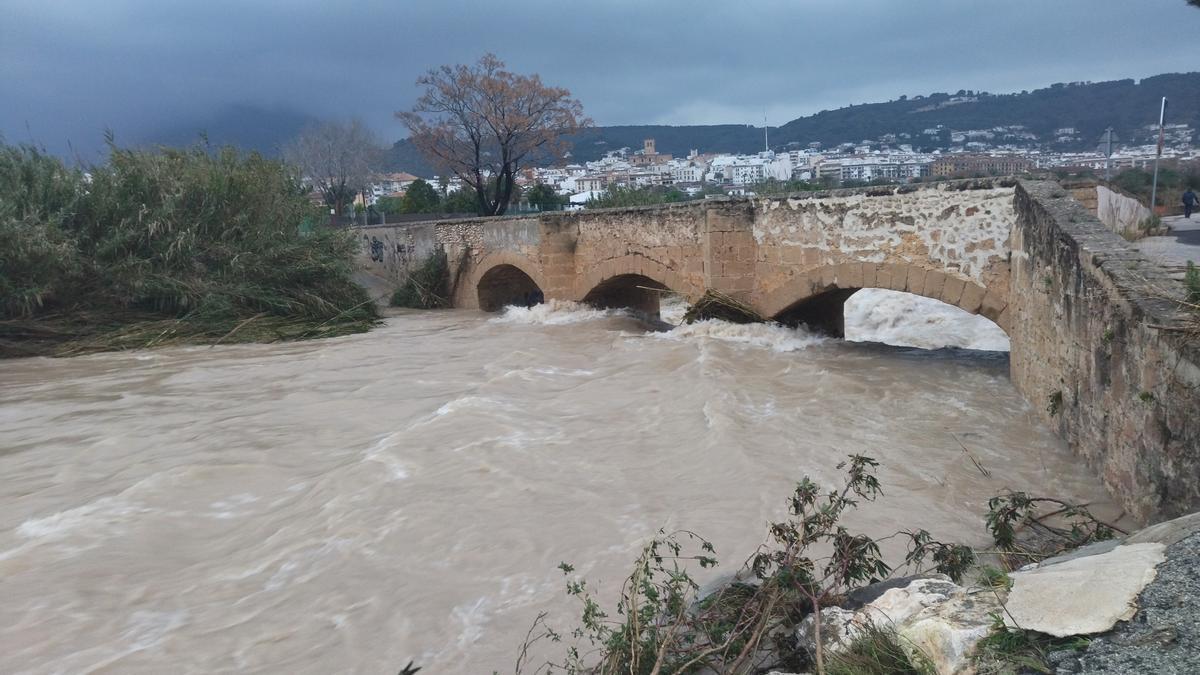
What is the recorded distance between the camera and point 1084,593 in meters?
1.86

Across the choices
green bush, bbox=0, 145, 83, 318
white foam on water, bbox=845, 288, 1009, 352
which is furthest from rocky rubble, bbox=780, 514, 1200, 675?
green bush, bbox=0, 145, 83, 318

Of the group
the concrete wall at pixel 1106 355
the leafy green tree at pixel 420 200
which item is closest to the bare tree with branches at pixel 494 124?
the leafy green tree at pixel 420 200

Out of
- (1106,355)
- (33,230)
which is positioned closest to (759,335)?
(1106,355)

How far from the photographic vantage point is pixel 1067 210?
5211mm

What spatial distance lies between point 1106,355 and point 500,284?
12.3 meters

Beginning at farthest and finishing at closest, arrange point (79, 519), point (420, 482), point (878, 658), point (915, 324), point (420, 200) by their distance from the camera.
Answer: point (420, 200)
point (915, 324)
point (420, 482)
point (79, 519)
point (878, 658)

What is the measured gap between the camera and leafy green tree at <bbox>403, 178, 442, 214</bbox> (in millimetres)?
34688

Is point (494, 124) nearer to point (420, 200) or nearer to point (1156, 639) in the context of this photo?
point (420, 200)

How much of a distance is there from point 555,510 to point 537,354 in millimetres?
5339

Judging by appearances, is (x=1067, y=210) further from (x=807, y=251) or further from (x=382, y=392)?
(x=382, y=392)

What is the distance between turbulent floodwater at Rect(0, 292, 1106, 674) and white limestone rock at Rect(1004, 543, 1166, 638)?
5.41 ft

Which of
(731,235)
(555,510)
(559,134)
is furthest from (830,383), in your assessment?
(559,134)

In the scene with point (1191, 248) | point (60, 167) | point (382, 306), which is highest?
A: point (60, 167)

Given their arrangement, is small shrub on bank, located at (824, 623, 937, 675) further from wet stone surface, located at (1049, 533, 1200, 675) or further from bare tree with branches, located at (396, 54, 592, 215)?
bare tree with branches, located at (396, 54, 592, 215)
